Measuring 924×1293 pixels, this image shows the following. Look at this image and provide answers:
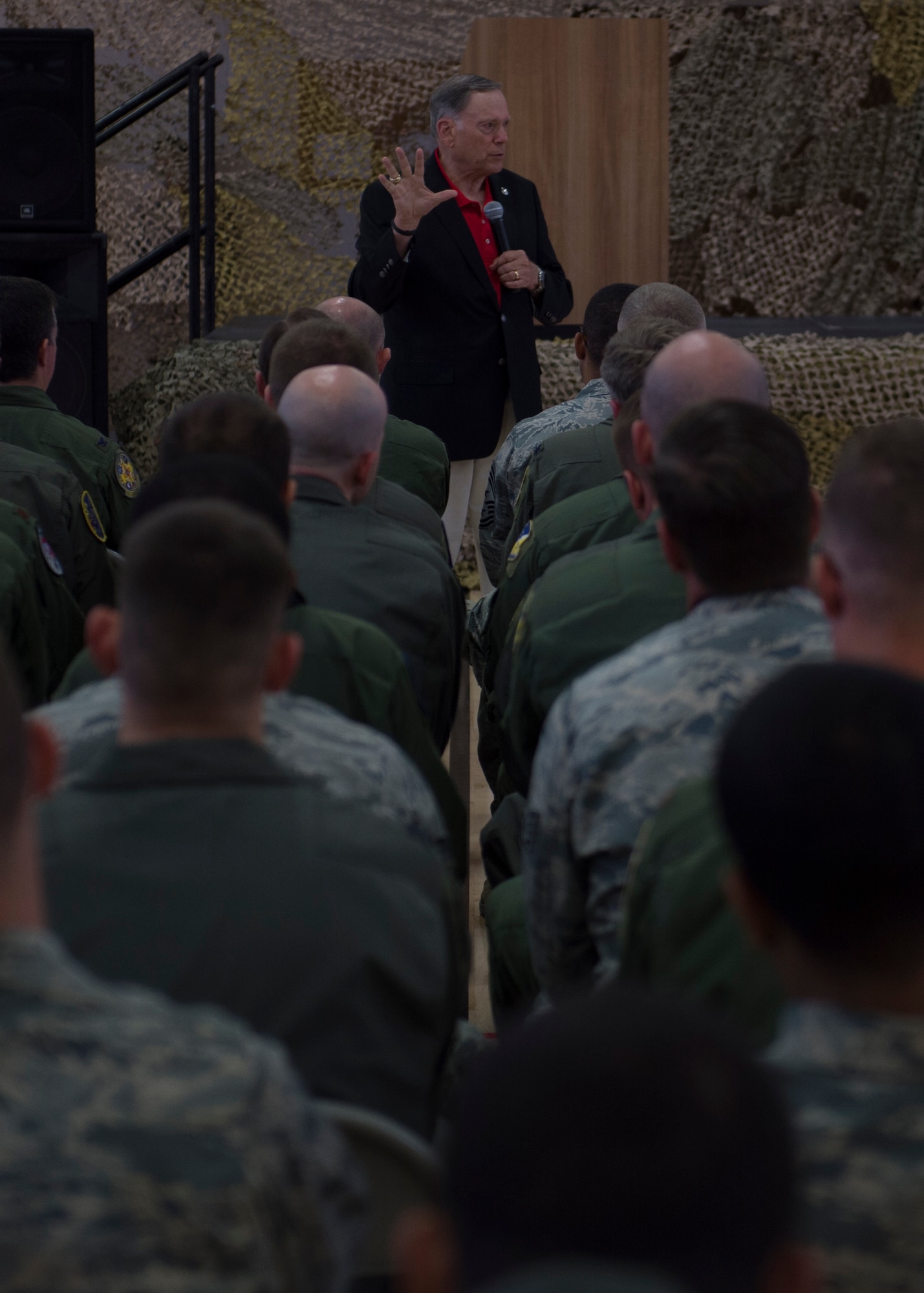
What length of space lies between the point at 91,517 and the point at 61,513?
0.14m

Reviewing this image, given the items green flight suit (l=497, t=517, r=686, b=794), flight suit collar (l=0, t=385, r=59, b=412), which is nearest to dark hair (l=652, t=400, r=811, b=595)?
green flight suit (l=497, t=517, r=686, b=794)

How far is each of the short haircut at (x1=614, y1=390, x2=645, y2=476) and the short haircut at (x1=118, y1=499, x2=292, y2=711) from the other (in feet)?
3.41

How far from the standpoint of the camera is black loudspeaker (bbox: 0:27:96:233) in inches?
195

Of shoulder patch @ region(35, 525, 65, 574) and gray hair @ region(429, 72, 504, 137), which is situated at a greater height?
gray hair @ region(429, 72, 504, 137)

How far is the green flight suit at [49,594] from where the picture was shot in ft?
8.71

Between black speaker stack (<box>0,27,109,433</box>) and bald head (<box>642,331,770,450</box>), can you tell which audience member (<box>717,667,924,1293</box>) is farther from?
black speaker stack (<box>0,27,109,433</box>)

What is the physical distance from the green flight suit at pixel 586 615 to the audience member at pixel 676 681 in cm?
30

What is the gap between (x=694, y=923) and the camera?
1.21m

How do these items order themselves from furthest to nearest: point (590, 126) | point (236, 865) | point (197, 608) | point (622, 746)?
1. point (590, 126)
2. point (622, 746)
3. point (197, 608)
4. point (236, 865)

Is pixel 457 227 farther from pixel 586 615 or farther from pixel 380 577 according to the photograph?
pixel 586 615

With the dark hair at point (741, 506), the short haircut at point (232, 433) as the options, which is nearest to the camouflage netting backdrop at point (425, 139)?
the short haircut at point (232, 433)

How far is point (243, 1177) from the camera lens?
0.82 meters

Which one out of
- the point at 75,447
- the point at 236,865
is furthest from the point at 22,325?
the point at 236,865

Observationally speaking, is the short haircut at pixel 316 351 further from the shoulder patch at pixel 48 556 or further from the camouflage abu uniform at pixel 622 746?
the camouflage abu uniform at pixel 622 746
